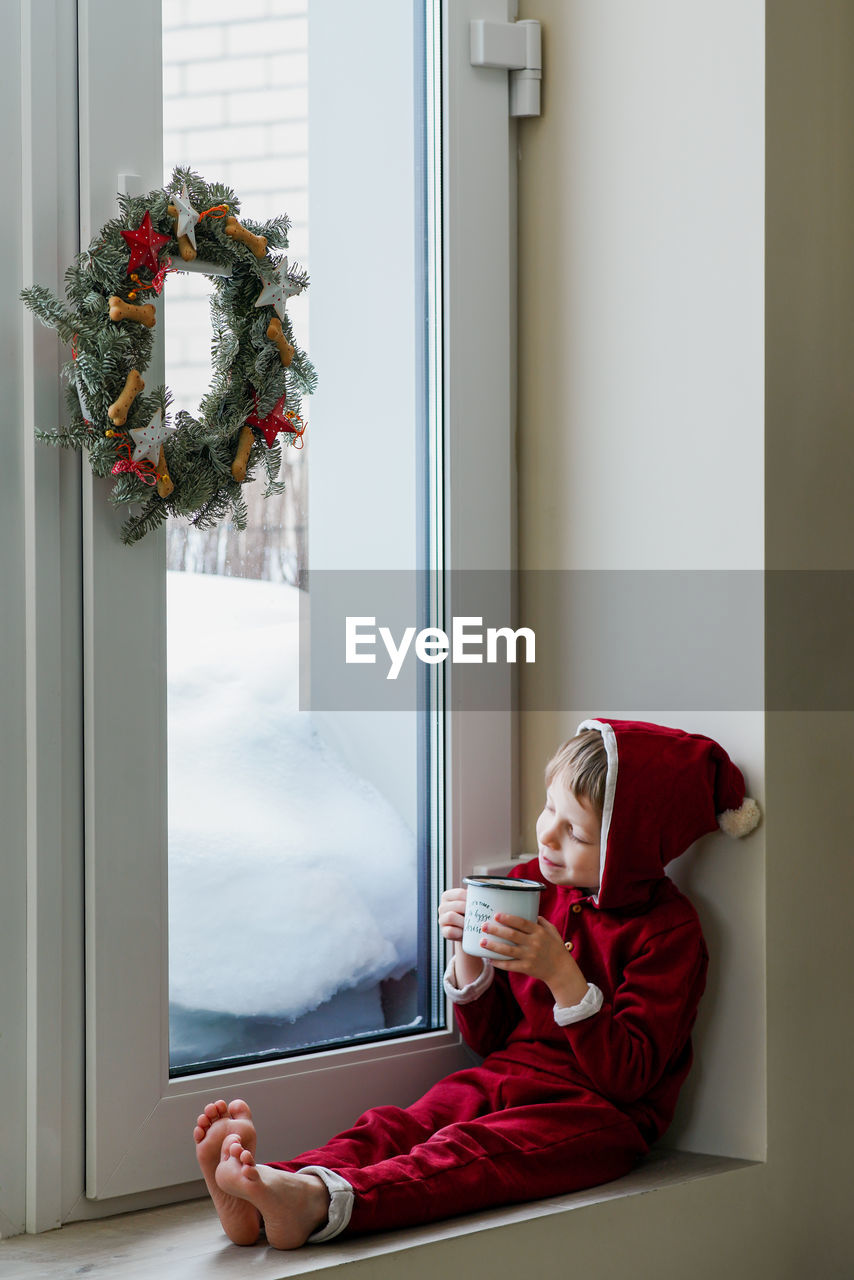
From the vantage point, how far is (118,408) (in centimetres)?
133

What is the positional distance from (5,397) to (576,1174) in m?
A: 1.02

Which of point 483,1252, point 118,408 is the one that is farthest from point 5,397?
point 483,1252

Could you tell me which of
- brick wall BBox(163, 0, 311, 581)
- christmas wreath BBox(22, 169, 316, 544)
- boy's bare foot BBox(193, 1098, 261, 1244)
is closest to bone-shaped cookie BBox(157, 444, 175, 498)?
christmas wreath BBox(22, 169, 316, 544)

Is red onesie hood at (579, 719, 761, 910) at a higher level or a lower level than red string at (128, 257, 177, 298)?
lower

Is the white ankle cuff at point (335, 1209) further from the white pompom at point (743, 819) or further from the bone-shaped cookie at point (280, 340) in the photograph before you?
the bone-shaped cookie at point (280, 340)

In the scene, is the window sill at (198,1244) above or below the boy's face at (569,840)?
below

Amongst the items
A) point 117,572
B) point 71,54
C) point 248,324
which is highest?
point 71,54

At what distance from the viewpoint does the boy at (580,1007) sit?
135 centimetres

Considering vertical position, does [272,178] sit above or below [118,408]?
above

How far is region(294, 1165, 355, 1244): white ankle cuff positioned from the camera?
1.25m

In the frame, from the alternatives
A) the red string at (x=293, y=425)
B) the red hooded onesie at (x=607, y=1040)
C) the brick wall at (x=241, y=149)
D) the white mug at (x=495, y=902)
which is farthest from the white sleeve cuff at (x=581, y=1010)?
the red string at (x=293, y=425)

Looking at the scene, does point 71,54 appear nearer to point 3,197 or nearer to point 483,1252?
point 3,197

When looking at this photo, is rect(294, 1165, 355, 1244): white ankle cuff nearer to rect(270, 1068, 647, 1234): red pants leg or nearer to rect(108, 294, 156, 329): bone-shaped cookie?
rect(270, 1068, 647, 1234): red pants leg

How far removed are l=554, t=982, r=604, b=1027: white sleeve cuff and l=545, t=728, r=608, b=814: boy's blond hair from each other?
0.20 metres
